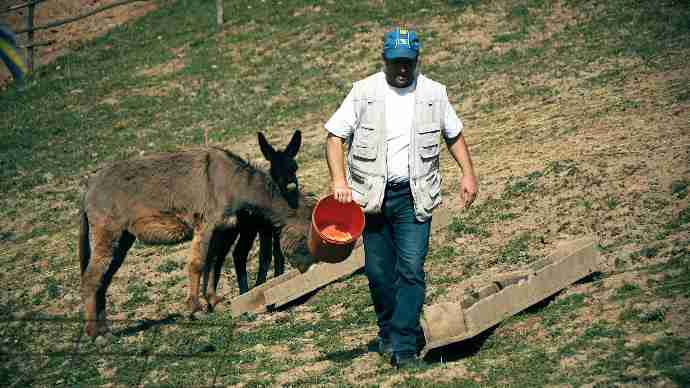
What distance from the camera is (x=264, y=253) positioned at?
9.98m

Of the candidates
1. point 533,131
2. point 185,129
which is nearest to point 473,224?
point 533,131

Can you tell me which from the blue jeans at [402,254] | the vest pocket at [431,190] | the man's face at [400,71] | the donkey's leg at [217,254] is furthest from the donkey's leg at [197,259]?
the man's face at [400,71]

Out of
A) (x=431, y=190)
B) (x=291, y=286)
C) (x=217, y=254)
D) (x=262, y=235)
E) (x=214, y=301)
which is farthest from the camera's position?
(x=262, y=235)

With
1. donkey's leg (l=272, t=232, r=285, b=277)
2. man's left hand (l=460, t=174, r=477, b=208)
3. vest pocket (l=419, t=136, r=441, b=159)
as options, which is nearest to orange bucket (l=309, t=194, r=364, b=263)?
vest pocket (l=419, t=136, r=441, b=159)

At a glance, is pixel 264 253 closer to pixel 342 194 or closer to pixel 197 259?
pixel 197 259

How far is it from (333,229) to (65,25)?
66.9 ft

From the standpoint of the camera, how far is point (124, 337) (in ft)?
28.3

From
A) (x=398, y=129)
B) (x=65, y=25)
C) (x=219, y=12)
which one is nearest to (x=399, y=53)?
(x=398, y=129)

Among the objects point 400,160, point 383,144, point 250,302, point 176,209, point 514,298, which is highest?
point 383,144

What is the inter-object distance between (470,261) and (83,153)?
10.2 m

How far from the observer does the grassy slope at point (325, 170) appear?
21.2ft

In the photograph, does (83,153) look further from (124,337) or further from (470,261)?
(470,261)

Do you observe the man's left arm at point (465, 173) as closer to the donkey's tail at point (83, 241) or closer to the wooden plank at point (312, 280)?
the wooden plank at point (312, 280)

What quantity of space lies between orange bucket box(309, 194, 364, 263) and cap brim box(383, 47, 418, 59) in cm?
104
